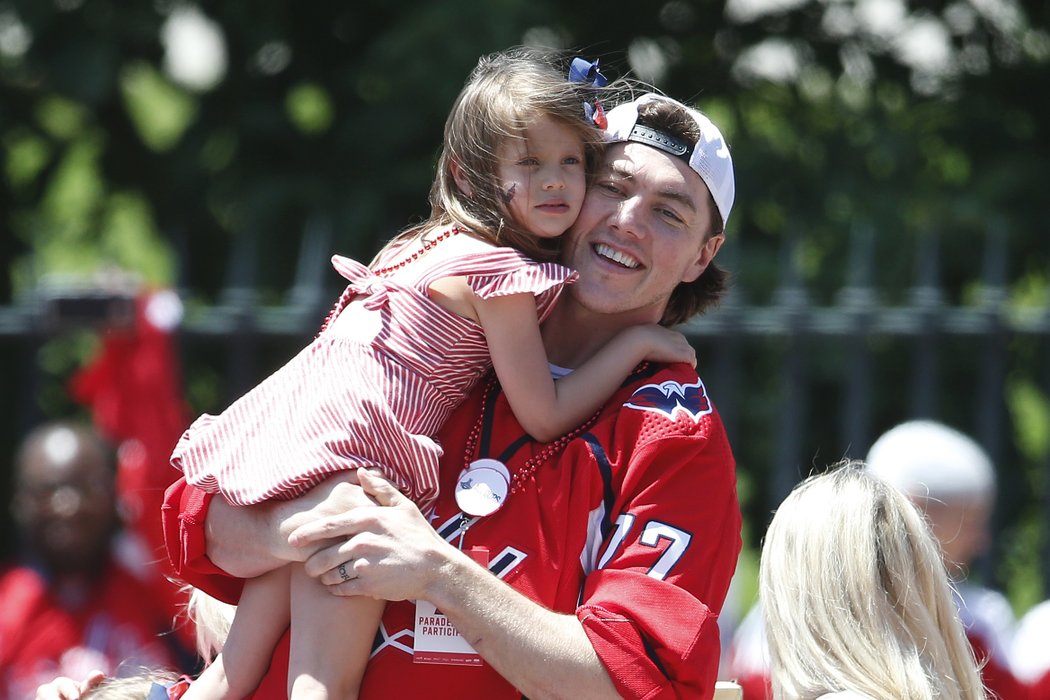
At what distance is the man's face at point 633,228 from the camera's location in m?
2.54

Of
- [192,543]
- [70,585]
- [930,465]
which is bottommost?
[70,585]

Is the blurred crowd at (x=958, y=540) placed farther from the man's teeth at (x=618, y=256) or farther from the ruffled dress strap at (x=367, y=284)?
the ruffled dress strap at (x=367, y=284)

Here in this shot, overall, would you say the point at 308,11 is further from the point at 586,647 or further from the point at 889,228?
the point at 586,647

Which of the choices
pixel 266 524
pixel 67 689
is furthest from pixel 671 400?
pixel 67 689

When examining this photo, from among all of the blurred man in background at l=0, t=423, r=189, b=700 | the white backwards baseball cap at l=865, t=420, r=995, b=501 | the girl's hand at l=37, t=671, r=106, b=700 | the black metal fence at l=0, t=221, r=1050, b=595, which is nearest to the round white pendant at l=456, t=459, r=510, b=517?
the girl's hand at l=37, t=671, r=106, b=700

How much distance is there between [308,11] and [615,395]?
13.3 feet

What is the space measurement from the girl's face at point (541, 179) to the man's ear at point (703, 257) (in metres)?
0.26

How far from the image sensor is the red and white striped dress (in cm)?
239

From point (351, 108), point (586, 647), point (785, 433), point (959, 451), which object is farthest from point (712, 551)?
point (351, 108)

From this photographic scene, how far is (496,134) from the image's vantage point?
2537mm

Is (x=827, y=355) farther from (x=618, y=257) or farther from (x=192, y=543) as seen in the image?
(x=192, y=543)

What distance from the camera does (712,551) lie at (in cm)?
236

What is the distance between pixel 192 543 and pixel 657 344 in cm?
88

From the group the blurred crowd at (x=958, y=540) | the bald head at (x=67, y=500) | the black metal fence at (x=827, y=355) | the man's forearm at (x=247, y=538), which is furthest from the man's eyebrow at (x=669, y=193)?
the bald head at (x=67, y=500)
